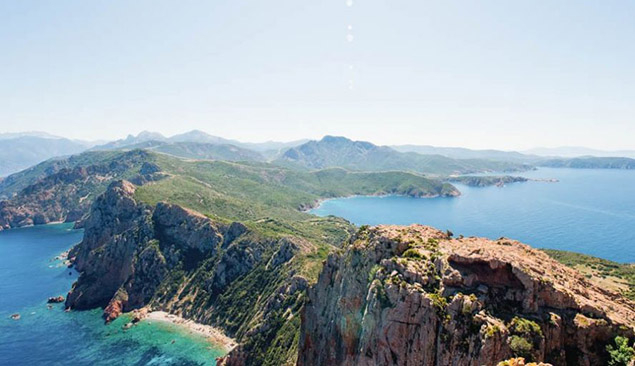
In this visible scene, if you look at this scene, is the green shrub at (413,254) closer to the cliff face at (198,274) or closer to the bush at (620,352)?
the bush at (620,352)

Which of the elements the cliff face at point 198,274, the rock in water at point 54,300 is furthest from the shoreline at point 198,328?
the rock in water at point 54,300

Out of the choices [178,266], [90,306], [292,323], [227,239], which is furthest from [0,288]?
[292,323]

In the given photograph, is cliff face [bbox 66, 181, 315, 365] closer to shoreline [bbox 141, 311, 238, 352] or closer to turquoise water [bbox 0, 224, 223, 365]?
shoreline [bbox 141, 311, 238, 352]

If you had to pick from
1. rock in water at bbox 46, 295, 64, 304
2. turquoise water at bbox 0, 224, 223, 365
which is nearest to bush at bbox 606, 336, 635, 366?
turquoise water at bbox 0, 224, 223, 365

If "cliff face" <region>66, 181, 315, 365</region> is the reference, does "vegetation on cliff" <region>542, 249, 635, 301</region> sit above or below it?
above

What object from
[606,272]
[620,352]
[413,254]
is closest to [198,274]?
[413,254]
